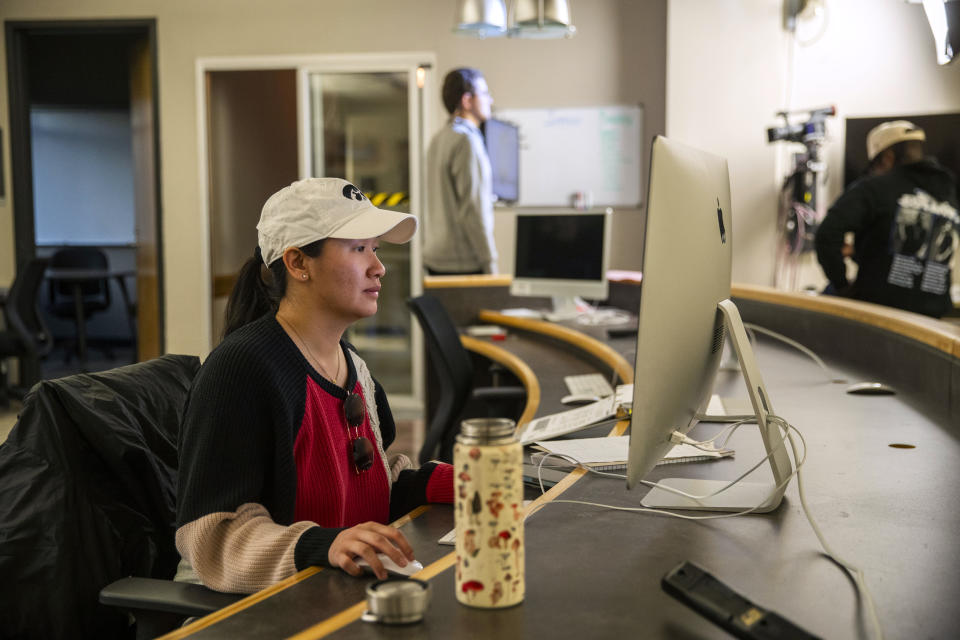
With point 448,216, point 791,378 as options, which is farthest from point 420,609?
point 448,216

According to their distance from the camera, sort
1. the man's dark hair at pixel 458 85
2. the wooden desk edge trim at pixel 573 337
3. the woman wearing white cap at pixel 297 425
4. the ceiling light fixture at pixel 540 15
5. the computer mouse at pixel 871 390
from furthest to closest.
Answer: the ceiling light fixture at pixel 540 15 < the man's dark hair at pixel 458 85 < the wooden desk edge trim at pixel 573 337 < the computer mouse at pixel 871 390 < the woman wearing white cap at pixel 297 425

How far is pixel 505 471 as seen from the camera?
2.94ft

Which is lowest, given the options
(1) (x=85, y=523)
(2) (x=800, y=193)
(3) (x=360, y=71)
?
(1) (x=85, y=523)

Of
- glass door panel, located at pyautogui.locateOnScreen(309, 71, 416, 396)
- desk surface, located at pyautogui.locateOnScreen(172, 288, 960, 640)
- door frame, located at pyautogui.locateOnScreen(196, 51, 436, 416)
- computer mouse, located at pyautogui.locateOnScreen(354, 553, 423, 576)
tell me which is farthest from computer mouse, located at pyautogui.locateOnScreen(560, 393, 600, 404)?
glass door panel, located at pyautogui.locateOnScreen(309, 71, 416, 396)

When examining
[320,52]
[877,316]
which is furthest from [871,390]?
[320,52]

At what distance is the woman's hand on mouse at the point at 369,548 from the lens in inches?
43.3

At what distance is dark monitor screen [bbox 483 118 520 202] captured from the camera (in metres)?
5.32

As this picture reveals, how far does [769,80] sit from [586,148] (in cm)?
112

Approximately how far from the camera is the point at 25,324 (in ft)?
18.7

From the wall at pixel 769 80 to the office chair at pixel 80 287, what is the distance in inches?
187

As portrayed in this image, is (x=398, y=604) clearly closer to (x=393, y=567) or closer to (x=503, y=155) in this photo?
(x=393, y=567)

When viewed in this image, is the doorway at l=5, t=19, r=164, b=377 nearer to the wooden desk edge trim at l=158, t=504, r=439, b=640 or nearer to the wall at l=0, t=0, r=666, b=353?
the wall at l=0, t=0, r=666, b=353

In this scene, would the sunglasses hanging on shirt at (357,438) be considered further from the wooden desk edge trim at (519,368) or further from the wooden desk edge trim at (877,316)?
the wooden desk edge trim at (877,316)

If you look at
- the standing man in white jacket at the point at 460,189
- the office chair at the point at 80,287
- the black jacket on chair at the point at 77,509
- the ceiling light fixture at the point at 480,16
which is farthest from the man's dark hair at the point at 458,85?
the office chair at the point at 80,287
